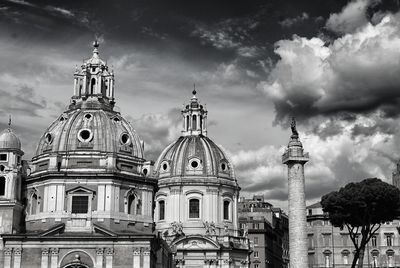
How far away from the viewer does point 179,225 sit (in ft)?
278

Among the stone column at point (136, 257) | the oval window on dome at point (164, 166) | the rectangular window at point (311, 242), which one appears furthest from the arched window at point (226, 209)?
the stone column at point (136, 257)

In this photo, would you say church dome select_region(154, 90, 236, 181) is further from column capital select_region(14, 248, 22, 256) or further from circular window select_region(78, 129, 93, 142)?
column capital select_region(14, 248, 22, 256)

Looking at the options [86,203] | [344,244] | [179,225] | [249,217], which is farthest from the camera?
[249,217]

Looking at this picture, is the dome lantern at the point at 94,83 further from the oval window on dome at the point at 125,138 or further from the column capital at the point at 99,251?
the column capital at the point at 99,251

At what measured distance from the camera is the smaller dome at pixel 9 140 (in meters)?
64.6

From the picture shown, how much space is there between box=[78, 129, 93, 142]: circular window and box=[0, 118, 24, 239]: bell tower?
19.7 ft

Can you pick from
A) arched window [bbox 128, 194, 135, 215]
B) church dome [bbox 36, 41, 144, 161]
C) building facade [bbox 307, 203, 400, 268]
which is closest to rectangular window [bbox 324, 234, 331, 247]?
building facade [bbox 307, 203, 400, 268]

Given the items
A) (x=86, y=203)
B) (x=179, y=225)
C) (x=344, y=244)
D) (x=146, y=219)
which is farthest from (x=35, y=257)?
(x=344, y=244)

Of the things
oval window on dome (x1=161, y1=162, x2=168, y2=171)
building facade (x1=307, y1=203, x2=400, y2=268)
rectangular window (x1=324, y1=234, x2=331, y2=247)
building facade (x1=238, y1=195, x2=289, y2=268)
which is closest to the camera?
oval window on dome (x1=161, y1=162, x2=168, y2=171)

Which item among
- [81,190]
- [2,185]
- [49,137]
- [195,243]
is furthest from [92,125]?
[195,243]

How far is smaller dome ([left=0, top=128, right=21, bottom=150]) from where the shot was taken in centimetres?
6456

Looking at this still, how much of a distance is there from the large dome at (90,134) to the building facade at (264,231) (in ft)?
95.0

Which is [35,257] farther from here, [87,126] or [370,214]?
[370,214]

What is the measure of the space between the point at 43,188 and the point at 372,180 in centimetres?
3728
